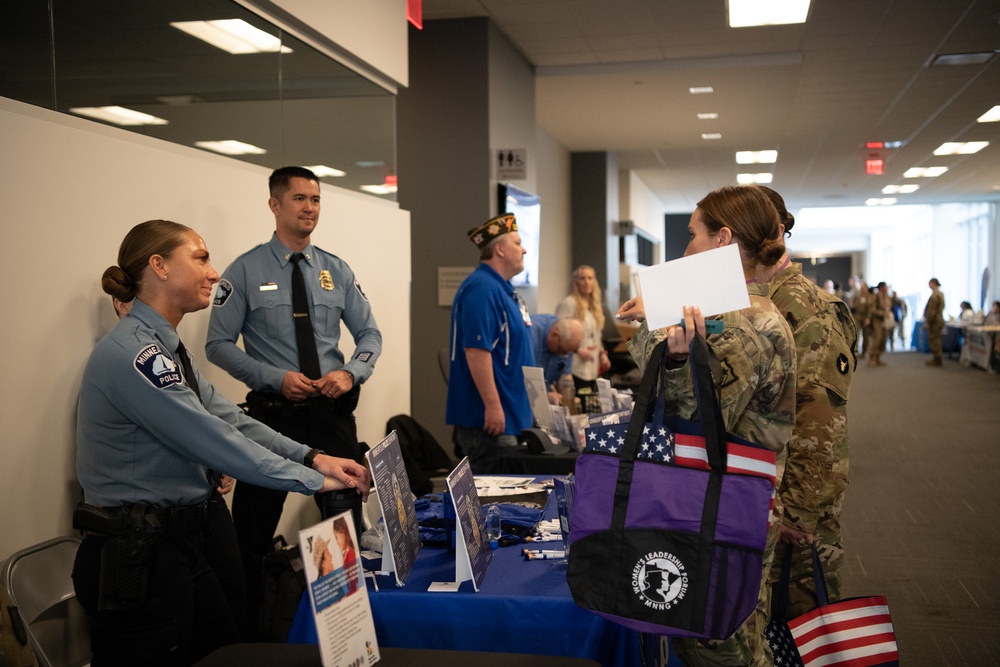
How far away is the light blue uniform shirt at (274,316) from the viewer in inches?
119

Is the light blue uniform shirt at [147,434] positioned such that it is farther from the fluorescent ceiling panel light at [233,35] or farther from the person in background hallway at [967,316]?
the person in background hallway at [967,316]

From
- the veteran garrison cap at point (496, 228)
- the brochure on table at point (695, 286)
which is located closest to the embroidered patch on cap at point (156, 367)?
the brochure on table at point (695, 286)

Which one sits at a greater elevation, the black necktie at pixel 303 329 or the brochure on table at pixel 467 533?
the black necktie at pixel 303 329

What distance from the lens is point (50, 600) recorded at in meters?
2.35

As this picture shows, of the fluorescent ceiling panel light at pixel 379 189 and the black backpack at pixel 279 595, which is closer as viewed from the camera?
the black backpack at pixel 279 595

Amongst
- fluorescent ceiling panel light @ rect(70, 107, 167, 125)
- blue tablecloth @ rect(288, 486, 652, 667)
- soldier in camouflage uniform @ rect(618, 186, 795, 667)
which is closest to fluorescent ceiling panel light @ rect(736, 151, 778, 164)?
fluorescent ceiling panel light @ rect(70, 107, 167, 125)

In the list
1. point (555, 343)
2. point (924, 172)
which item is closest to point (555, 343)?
point (555, 343)

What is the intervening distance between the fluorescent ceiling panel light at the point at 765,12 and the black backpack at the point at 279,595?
16.9 feet

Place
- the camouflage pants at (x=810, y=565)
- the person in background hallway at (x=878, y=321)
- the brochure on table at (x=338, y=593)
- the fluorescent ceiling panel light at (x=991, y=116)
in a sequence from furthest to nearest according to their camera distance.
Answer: the person in background hallway at (x=878, y=321) → the fluorescent ceiling panel light at (x=991, y=116) → the camouflage pants at (x=810, y=565) → the brochure on table at (x=338, y=593)

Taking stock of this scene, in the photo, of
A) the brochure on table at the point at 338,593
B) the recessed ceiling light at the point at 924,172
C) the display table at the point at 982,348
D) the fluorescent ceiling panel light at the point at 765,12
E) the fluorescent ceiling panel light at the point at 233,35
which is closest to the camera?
the brochure on table at the point at 338,593

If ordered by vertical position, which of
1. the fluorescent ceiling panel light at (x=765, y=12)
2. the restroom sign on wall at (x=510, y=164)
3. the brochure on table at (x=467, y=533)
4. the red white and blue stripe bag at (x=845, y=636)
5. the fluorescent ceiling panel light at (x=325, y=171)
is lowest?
the red white and blue stripe bag at (x=845, y=636)

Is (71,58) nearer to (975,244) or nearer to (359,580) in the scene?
(359,580)

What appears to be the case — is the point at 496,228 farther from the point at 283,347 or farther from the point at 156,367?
the point at 156,367

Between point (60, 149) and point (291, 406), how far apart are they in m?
1.13
